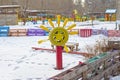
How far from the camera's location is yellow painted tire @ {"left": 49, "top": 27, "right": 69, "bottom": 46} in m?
12.5

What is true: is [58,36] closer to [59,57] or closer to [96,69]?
[59,57]

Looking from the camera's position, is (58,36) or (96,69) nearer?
(96,69)

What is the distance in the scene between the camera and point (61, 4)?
358ft

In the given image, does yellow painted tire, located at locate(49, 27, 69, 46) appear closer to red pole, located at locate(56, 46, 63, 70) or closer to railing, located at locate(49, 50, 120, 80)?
red pole, located at locate(56, 46, 63, 70)

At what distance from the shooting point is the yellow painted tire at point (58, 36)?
1245 cm

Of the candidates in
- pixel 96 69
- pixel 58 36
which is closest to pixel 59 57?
pixel 58 36

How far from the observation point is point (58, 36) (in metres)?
12.6

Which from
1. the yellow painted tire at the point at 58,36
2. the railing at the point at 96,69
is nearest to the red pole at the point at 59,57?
the yellow painted tire at the point at 58,36

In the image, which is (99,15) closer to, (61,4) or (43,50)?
(61,4)

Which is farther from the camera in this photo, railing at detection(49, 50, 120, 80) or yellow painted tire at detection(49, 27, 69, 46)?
yellow painted tire at detection(49, 27, 69, 46)

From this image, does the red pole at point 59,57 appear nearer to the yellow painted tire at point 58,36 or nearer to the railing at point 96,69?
the yellow painted tire at point 58,36

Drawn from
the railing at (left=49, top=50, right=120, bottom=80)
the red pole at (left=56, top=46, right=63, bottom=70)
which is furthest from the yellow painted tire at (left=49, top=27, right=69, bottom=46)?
the railing at (left=49, top=50, right=120, bottom=80)

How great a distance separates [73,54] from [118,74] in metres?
6.47

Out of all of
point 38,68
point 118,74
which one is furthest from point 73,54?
point 118,74
